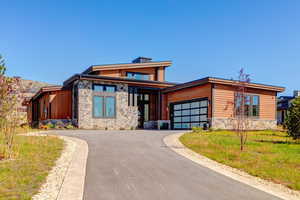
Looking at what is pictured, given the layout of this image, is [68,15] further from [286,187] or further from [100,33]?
[286,187]

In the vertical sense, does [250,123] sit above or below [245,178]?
above

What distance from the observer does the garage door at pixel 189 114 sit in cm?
2236

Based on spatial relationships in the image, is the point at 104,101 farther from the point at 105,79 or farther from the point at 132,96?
the point at 132,96

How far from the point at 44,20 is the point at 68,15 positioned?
75.0 inches

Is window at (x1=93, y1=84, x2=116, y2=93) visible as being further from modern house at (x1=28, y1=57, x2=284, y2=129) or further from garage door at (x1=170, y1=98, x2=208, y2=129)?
garage door at (x1=170, y1=98, x2=208, y2=129)

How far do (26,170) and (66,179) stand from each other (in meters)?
1.38

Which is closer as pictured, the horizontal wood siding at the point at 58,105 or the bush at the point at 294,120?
the bush at the point at 294,120

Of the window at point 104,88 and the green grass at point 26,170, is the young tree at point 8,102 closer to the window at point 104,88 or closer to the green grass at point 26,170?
the green grass at point 26,170

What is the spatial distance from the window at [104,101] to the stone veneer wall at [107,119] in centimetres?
32

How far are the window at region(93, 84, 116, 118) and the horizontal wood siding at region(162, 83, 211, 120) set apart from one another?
19.3 feet

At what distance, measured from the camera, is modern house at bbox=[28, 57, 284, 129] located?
21.8 meters

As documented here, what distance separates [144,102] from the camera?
1099 inches

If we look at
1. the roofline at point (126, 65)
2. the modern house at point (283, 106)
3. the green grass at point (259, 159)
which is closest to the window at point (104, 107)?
the roofline at point (126, 65)

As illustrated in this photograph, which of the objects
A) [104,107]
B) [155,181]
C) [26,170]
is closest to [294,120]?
[155,181]
